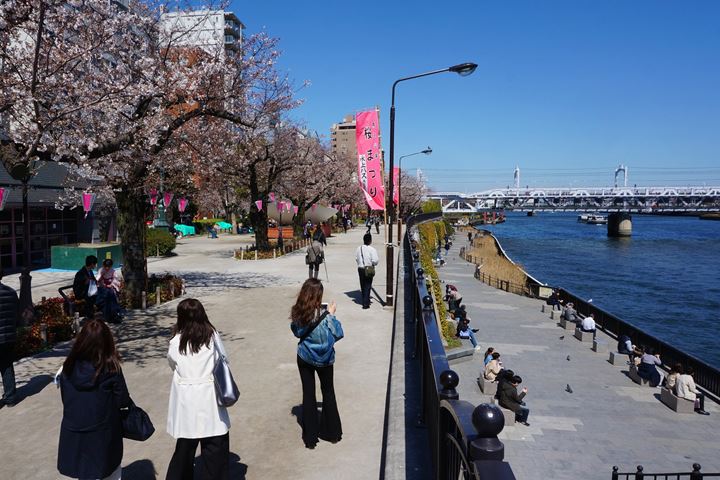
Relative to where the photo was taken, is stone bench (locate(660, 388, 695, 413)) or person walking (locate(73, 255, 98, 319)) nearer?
person walking (locate(73, 255, 98, 319))

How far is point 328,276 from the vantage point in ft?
64.8

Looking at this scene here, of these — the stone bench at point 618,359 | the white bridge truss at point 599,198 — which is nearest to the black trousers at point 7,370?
the stone bench at point 618,359

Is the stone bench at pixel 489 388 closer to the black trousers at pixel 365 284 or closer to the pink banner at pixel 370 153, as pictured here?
the black trousers at pixel 365 284

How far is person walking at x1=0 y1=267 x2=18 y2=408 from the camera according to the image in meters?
6.57

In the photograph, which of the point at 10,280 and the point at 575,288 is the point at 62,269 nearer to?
the point at 10,280

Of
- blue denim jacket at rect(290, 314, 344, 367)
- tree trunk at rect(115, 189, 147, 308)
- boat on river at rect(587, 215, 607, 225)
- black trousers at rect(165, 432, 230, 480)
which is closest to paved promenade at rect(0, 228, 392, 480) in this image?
black trousers at rect(165, 432, 230, 480)

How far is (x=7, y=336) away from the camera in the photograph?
664 centimetres

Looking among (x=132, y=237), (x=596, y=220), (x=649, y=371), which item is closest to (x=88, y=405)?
(x=132, y=237)

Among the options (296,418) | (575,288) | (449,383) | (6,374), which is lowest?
(575,288)

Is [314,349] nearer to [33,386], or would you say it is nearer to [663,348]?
[33,386]

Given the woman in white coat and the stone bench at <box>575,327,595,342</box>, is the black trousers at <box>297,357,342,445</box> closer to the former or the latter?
the woman in white coat

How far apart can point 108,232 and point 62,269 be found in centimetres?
651

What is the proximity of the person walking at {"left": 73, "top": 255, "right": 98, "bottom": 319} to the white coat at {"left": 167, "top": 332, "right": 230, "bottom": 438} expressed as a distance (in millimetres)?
7730

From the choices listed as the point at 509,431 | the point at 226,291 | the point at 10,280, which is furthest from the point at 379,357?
the point at 10,280
